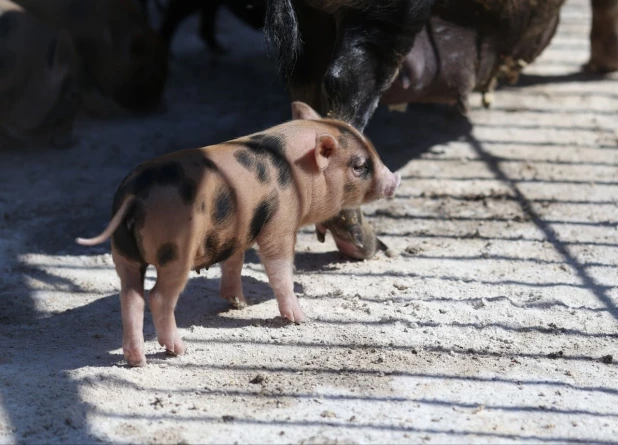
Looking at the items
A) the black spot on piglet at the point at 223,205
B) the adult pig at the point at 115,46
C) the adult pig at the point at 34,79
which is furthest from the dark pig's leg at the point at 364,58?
the adult pig at the point at 115,46

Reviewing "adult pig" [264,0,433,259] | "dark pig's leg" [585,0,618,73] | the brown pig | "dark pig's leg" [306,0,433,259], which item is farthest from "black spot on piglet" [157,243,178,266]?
"dark pig's leg" [585,0,618,73]

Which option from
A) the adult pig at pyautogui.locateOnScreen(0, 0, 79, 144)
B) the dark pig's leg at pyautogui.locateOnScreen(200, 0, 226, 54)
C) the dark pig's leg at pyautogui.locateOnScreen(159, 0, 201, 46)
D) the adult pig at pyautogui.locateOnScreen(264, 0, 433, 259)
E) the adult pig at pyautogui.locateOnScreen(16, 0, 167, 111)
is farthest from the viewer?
the dark pig's leg at pyautogui.locateOnScreen(200, 0, 226, 54)

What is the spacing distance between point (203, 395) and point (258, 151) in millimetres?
808

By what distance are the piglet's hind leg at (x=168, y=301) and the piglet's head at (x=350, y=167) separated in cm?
68

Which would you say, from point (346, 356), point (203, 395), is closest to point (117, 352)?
point (203, 395)

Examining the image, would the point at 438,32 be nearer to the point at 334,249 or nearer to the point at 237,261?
the point at 334,249

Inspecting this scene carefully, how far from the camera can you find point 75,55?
538cm

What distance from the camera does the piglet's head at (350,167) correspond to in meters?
3.25

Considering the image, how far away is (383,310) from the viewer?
129 inches

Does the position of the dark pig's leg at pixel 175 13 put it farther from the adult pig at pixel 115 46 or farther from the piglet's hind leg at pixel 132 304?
the piglet's hind leg at pixel 132 304

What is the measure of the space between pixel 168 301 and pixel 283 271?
1.61ft

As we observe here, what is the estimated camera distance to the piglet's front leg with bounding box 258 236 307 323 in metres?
3.08

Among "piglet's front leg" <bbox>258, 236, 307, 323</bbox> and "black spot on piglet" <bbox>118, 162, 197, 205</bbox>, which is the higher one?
"black spot on piglet" <bbox>118, 162, 197, 205</bbox>

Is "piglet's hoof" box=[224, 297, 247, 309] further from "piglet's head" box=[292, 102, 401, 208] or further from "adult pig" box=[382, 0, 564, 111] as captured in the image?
"adult pig" box=[382, 0, 564, 111]
